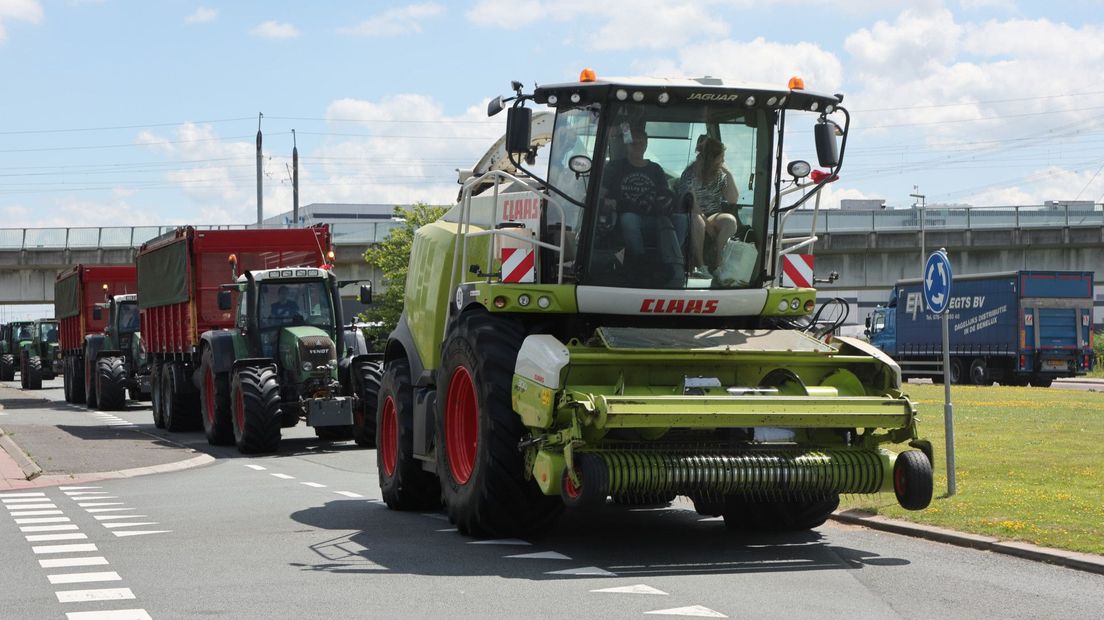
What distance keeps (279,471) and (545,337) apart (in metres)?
8.73

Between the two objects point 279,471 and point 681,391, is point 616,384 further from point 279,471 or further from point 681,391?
point 279,471

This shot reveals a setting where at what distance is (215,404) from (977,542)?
48.2ft

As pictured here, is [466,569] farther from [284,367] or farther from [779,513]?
[284,367]

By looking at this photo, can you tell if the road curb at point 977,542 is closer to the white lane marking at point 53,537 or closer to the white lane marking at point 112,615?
the white lane marking at point 112,615

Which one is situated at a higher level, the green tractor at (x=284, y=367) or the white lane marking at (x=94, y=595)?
the green tractor at (x=284, y=367)

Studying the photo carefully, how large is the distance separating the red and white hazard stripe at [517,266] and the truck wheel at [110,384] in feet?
83.1

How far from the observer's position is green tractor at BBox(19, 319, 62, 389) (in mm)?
52969

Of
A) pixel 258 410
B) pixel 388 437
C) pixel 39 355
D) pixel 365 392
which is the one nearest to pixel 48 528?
pixel 388 437

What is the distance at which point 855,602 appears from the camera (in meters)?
8.62

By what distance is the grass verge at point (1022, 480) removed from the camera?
37.0 ft

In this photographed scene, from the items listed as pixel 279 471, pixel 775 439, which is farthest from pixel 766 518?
pixel 279 471

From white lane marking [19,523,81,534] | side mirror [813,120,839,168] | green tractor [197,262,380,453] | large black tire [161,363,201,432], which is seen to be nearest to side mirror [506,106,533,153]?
side mirror [813,120,839,168]

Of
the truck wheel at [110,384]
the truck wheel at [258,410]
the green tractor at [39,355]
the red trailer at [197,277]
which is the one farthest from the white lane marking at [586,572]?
the green tractor at [39,355]

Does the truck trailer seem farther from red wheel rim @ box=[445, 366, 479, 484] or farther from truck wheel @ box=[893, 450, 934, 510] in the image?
truck wheel @ box=[893, 450, 934, 510]
